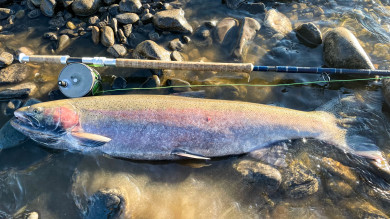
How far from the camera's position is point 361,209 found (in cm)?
365

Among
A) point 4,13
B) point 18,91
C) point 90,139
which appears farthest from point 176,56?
point 4,13

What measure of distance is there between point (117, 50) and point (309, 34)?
427 centimetres

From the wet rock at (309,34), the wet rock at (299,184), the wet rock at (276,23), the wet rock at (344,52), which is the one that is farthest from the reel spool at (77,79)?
the wet rock at (344,52)

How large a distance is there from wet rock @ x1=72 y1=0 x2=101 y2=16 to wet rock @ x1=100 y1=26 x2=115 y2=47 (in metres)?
0.76

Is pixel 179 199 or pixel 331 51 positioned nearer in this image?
pixel 179 199

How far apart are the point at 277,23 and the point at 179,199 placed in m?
4.57

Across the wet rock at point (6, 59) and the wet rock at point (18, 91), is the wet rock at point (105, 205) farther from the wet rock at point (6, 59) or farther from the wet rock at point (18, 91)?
the wet rock at point (6, 59)

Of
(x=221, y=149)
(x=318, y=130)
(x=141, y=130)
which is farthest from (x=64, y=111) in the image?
(x=318, y=130)

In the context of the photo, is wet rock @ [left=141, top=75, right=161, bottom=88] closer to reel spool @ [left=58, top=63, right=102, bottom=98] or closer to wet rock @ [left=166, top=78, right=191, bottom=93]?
wet rock @ [left=166, top=78, right=191, bottom=93]

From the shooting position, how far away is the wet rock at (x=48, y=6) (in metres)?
5.39

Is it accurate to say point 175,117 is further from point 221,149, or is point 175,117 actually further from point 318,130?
point 318,130

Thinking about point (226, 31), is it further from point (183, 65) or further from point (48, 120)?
point (48, 120)

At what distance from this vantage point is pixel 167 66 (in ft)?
14.2

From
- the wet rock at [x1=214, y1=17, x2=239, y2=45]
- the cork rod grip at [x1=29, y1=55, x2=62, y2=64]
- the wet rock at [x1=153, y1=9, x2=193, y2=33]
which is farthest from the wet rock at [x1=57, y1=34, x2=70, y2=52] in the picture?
the wet rock at [x1=214, y1=17, x2=239, y2=45]
